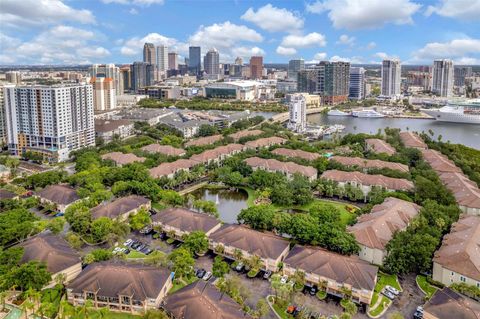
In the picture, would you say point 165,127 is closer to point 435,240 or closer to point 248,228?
point 248,228

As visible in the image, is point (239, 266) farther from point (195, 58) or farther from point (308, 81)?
point (195, 58)

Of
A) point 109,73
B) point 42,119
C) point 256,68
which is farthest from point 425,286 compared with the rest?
point 256,68

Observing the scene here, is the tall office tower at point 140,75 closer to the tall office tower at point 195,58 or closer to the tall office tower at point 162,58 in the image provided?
the tall office tower at point 162,58

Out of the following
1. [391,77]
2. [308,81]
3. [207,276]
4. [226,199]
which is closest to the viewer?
[207,276]

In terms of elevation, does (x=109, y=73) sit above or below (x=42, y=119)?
above

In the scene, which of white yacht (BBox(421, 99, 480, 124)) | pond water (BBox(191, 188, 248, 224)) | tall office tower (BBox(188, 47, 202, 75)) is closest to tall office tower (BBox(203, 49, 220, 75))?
tall office tower (BBox(188, 47, 202, 75))

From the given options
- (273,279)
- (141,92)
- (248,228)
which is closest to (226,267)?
(273,279)

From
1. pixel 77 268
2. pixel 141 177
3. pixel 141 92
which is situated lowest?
pixel 77 268
